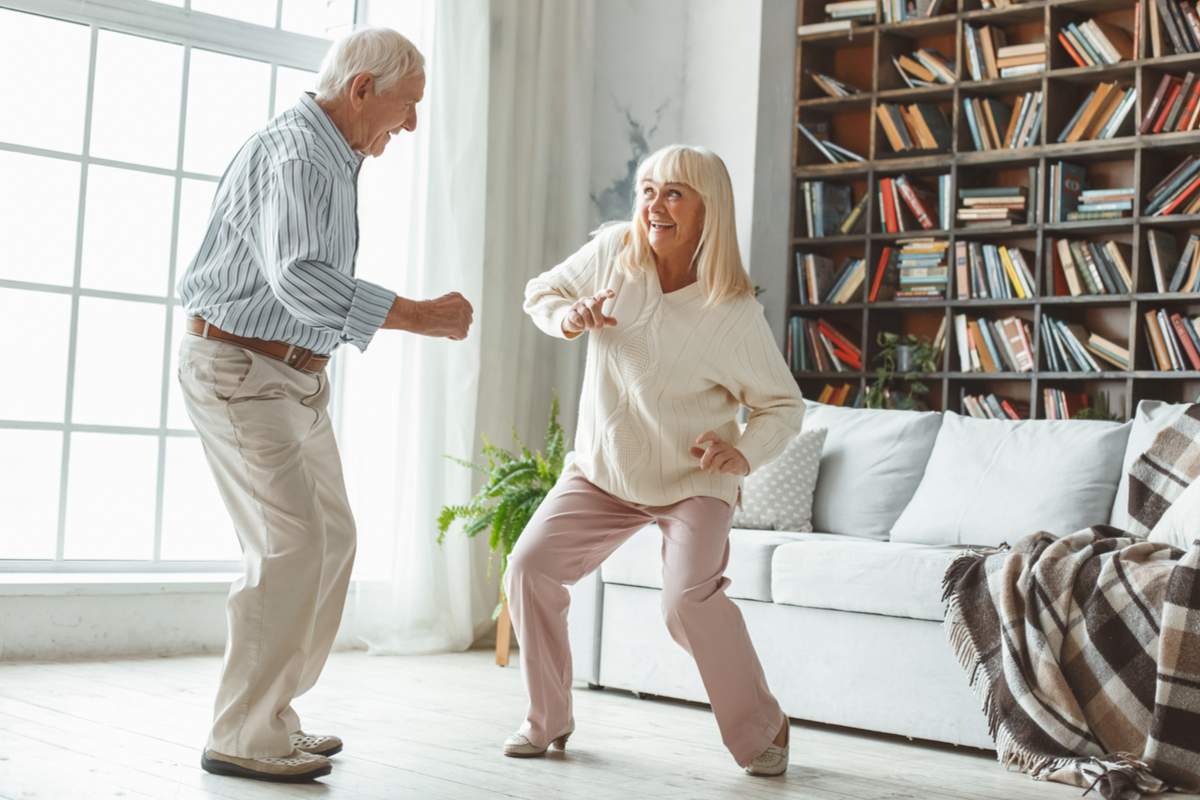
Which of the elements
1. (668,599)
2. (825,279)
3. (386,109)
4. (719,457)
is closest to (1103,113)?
(825,279)

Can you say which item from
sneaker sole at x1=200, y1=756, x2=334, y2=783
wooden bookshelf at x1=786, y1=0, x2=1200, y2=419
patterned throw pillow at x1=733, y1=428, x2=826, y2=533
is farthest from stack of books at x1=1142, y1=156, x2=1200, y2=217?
sneaker sole at x1=200, y1=756, x2=334, y2=783

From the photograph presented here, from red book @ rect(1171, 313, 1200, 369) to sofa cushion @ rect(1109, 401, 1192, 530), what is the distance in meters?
0.81

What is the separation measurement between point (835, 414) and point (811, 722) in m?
1.16

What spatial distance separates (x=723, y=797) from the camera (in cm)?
270

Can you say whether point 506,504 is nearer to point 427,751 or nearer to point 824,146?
point 427,751

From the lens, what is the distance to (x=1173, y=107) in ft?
15.1

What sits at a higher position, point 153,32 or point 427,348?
point 153,32

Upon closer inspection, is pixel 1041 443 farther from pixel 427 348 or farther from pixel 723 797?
pixel 427 348

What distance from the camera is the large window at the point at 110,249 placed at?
4484 millimetres

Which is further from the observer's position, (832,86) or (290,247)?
(832,86)

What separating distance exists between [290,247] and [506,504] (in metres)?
2.19

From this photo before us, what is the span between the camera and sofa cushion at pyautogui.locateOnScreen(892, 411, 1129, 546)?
381 centimetres

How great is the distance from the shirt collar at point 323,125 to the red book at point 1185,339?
2.96 metres

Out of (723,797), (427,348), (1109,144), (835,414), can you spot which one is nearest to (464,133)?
(427,348)
